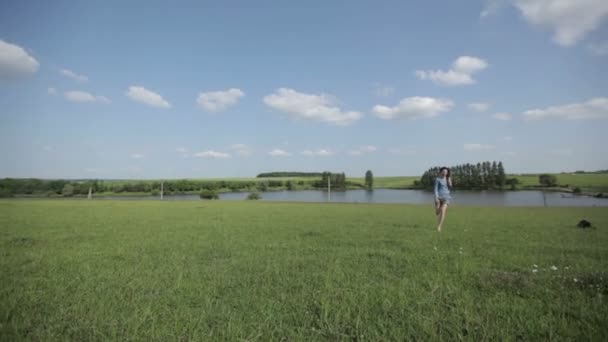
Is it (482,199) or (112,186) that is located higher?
(112,186)

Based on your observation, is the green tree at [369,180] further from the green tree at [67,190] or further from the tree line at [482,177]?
the green tree at [67,190]

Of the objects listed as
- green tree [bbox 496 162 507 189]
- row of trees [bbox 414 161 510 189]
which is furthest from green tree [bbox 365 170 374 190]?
green tree [bbox 496 162 507 189]

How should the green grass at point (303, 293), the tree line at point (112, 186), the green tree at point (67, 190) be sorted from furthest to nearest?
the green tree at point (67, 190) → the tree line at point (112, 186) → the green grass at point (303, 293)

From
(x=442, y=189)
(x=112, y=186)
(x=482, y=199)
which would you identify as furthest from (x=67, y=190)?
(x=482, y=199)

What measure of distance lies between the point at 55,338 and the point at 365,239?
26.6 ft

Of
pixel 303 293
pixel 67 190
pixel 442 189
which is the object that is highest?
pixel 442 189

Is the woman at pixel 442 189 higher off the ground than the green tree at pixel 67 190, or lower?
higher

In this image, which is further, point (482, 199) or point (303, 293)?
point (482, 199)

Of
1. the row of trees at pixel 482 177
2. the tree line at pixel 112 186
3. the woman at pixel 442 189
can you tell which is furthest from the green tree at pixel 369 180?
the woman at pixel 442 189

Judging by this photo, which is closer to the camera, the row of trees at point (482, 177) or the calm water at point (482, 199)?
the calm water at point (482, 199)

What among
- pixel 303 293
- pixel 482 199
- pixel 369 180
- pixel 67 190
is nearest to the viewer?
pixel 303 293

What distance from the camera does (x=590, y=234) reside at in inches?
451

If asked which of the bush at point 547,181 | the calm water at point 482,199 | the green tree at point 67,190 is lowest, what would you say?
the calm water at point 482,199

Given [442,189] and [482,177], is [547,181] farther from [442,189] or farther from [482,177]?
[442,189]
